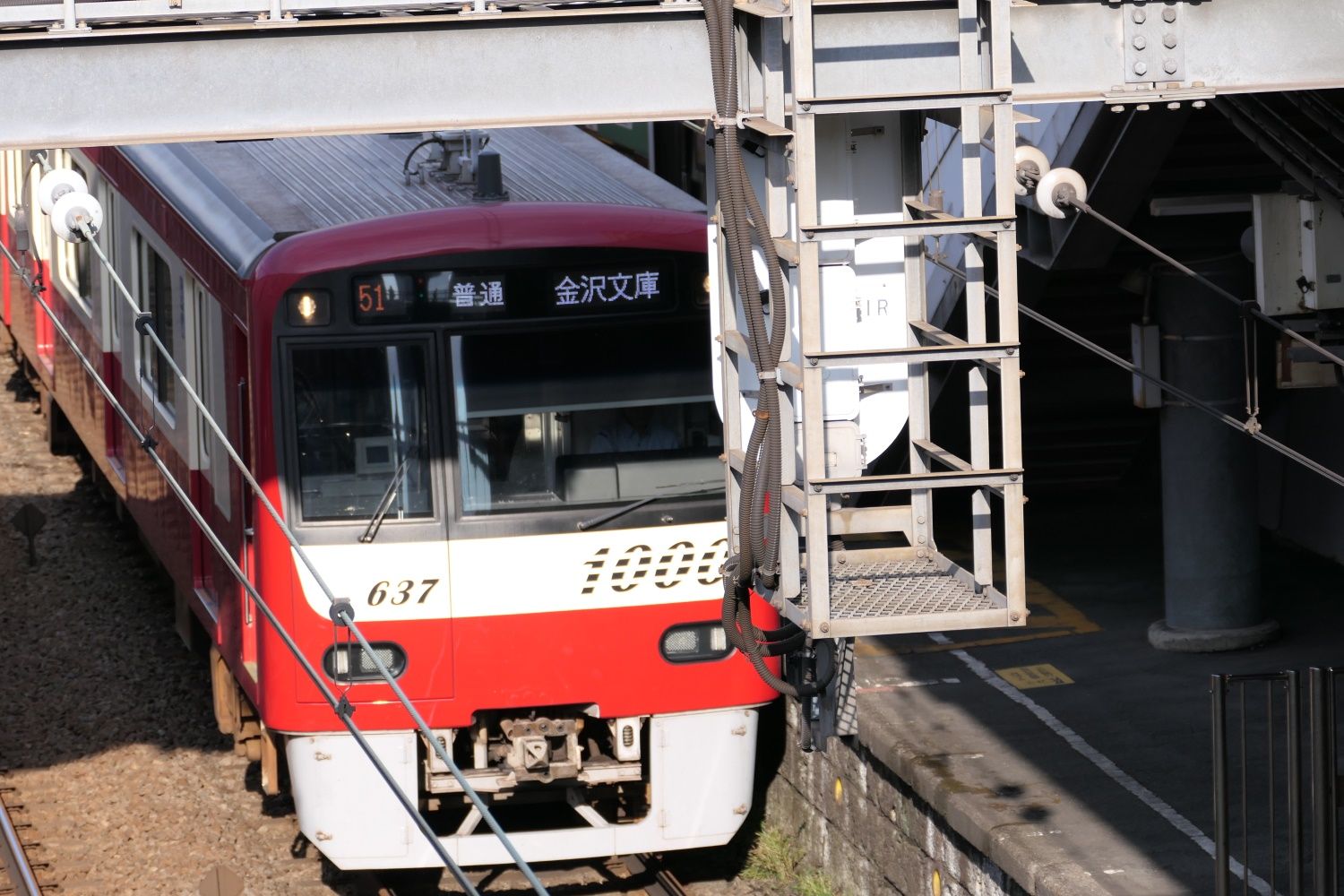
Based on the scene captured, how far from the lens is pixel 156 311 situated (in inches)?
409

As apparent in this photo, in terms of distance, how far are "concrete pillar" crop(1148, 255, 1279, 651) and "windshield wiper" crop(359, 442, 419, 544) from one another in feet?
12.3

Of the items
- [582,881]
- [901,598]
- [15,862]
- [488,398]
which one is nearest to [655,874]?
[582,881]

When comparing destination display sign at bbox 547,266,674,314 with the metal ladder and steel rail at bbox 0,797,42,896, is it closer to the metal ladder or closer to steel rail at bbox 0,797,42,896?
the metal ladder

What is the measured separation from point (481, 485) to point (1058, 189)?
2.53m

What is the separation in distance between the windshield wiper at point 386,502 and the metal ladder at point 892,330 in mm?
2367

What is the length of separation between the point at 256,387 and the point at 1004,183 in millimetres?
3682

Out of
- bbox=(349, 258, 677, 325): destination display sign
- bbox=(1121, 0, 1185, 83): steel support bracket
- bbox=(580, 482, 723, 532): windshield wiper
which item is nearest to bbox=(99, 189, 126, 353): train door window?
bbox=(349, 258, 677, 325): destination display sign

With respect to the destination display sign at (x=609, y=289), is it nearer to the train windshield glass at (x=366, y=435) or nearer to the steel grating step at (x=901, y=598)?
the train windshield glass at (x=366, y=435)

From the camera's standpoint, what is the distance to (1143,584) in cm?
1138

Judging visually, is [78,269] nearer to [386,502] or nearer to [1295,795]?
[386,502]

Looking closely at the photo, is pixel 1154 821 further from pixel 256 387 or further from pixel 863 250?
pixel 256 387

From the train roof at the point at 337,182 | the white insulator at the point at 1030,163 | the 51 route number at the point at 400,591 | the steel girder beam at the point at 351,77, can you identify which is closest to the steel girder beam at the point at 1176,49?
the steel girder beam at the point at 351,77

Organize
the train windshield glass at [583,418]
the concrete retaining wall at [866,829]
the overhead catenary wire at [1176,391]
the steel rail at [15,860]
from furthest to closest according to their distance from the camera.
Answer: the steel rail at [15,860]
the train windshield glass at [583,418]
the concrete retaining wall at [866,829]
the overhead catenary wire at [1176,391]

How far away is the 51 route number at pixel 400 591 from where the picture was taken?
319 inches
